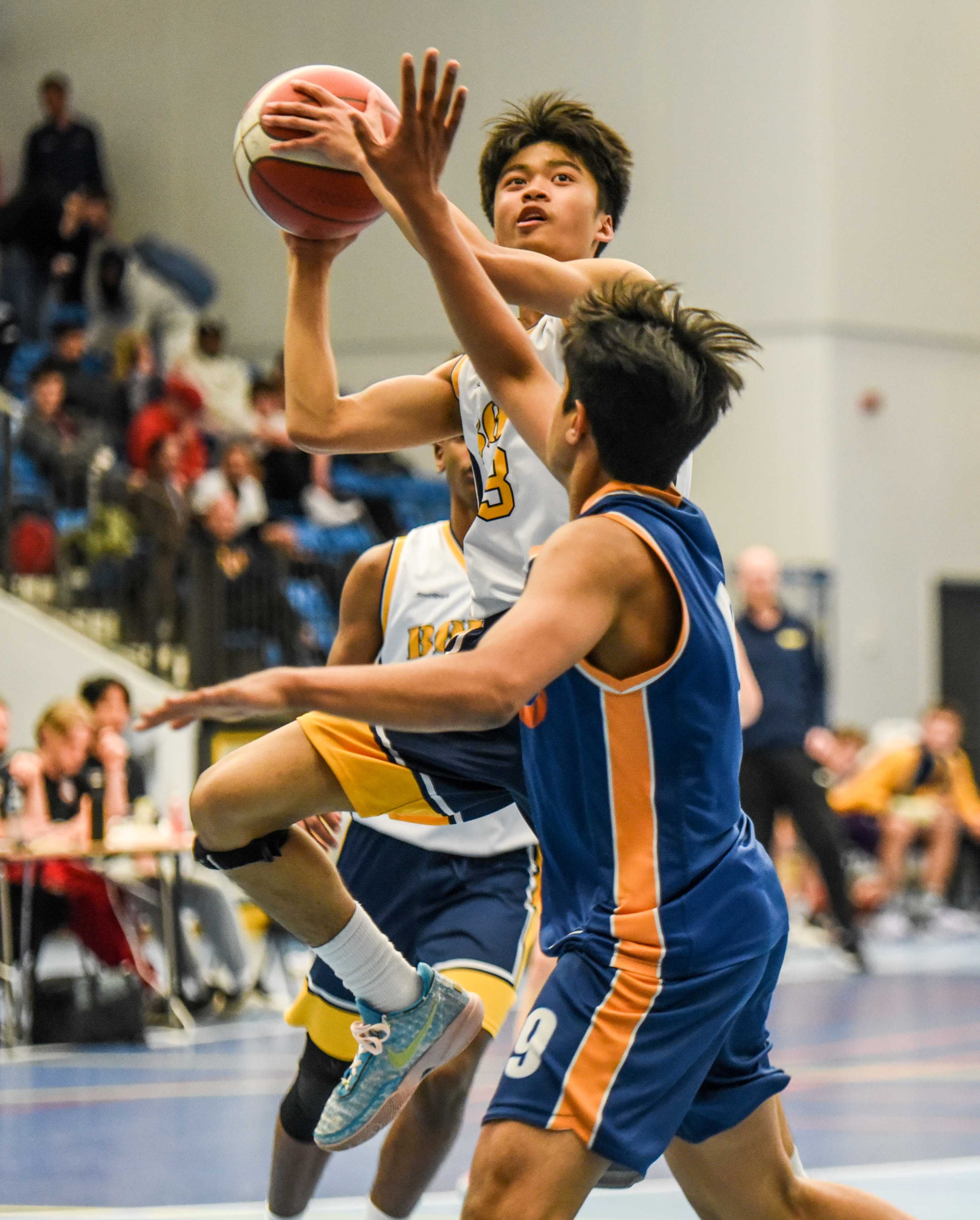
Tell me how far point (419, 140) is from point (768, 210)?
12.5 metres

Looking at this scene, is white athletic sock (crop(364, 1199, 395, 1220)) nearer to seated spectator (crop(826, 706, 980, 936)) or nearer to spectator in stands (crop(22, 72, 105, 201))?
seated spectator (crop(826, 706, 980, 936))

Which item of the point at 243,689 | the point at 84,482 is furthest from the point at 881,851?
the point at 243,689

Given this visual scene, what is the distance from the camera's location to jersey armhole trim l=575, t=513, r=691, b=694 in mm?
2521

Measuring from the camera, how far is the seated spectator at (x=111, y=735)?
25.4 feet

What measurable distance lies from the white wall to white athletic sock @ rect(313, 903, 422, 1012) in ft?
24.1

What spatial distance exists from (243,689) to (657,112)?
13446 mm

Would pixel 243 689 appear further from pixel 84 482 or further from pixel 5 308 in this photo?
pixel 5 308

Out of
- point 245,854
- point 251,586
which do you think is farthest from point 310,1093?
point 251,586

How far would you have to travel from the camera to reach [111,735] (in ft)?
25.5

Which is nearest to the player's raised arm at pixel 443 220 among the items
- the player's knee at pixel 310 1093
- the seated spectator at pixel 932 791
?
Result: the player's knee at pixel 310 1093

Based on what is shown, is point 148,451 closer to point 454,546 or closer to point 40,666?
point 40,666

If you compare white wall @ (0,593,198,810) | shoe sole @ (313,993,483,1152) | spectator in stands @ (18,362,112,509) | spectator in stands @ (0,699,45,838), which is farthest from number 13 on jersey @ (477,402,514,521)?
spectator in stands @ (18,362,112,509)

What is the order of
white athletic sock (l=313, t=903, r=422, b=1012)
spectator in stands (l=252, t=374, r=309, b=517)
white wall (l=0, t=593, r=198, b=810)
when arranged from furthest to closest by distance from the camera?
spectator in stands (l=252, t=374, r=309, b=517)
white wall (l=0, t=593, r=198, b=810)
white athletic sock (l=313, t=903, r=422, b=1012)

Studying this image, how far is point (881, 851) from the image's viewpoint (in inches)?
462
